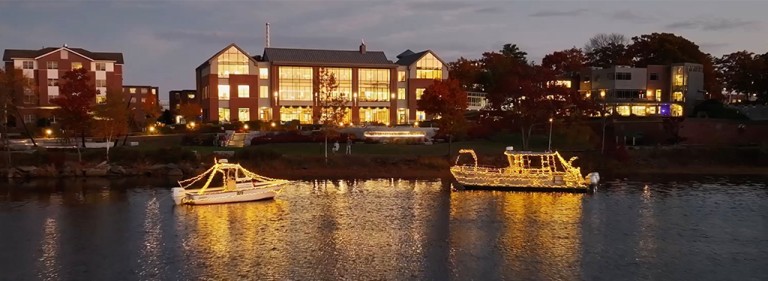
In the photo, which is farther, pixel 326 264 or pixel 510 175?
pixel 510 175

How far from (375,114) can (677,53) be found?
56574 mm

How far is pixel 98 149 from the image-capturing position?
2495 inches

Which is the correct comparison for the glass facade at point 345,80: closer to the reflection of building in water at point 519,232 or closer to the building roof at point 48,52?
the building roof at point 48,52

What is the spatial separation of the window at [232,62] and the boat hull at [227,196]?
60194 millimetres

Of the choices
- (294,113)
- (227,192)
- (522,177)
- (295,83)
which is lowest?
(227,192)

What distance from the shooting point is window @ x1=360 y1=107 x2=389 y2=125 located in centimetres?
10644

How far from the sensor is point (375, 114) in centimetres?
10694

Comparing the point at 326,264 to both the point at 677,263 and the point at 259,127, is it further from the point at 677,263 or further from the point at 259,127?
the point at 259,127

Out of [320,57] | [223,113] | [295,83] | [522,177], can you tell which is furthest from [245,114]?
[522,177]

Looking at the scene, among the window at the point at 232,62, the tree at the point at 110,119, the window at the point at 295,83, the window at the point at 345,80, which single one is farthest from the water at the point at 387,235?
the window at the point at 345,80

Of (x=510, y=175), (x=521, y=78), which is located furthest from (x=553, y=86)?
(x=510, y=175)

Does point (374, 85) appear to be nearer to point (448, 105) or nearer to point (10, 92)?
point (448, 105)

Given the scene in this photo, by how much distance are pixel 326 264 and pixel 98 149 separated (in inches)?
1748

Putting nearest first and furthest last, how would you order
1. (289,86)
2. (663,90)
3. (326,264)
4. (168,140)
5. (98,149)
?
(326,264), (98,149), (168,140), (289,86), (663,90)
